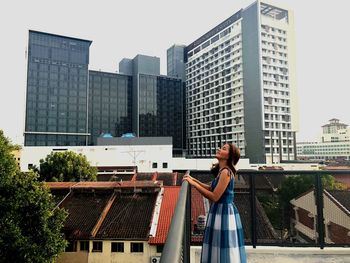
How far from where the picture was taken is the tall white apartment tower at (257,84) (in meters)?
71.2

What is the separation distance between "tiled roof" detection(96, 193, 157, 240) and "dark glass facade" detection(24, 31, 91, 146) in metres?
72.4

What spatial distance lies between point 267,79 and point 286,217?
72.7 m

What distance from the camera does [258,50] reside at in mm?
71938

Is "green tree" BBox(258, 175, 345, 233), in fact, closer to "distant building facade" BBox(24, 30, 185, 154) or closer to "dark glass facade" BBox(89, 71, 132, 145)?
"distant building facade" BBox(24, 30, 185, 154)

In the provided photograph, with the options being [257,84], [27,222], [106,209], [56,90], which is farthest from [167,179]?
[56,90]

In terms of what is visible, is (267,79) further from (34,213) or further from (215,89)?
(34,213)

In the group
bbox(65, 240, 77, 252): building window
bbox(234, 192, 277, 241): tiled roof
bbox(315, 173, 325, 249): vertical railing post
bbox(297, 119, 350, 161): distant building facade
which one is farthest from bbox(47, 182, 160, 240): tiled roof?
bbox(297, 119, 350, 161): distant building facade

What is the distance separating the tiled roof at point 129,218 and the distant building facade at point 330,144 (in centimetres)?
12861

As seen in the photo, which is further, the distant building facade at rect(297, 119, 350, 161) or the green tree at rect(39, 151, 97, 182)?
the distant building facade at rect(297, 119, 350, 161)

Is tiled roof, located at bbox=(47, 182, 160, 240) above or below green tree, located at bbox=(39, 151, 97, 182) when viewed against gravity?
below

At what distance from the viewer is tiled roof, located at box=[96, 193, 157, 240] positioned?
17914mm

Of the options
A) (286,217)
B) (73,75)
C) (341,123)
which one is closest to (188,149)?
(73,75)

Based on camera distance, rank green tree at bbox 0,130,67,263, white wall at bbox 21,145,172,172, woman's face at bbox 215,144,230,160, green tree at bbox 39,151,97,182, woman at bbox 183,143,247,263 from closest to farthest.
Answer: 1. woman at bbox 183,143,247,263
2. woman's face at bbox 215,144,230,160
3. green tree at bbox 0,130,67,263
4. green tree at bbox 39,151,97,182
5. white wall at bbox 21,145,172,172

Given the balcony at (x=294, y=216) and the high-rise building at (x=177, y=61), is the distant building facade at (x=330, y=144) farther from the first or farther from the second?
the balcony at (x=294, y=216)
